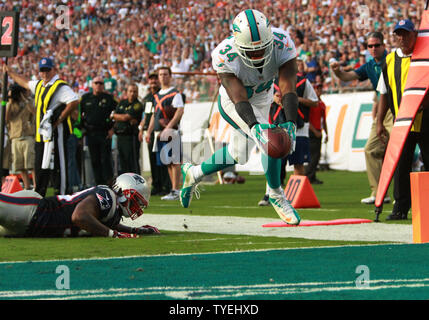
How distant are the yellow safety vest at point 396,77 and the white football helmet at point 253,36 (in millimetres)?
2062

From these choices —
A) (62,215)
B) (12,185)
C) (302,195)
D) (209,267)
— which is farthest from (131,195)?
(12,185)

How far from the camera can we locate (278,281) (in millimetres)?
4738

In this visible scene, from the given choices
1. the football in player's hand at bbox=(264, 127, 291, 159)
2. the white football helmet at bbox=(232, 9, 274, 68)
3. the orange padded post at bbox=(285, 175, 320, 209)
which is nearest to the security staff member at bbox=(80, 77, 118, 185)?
the orange padded post at bbox=(285, 175, 320, 209)

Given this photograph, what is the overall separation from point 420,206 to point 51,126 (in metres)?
6.45

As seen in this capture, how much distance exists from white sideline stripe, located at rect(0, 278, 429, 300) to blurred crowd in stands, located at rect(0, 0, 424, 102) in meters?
13.9

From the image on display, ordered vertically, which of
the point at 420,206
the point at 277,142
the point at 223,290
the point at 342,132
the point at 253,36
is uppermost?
the point at 253,36

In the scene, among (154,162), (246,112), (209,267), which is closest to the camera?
(209,267)

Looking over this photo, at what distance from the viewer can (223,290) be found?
175 inches

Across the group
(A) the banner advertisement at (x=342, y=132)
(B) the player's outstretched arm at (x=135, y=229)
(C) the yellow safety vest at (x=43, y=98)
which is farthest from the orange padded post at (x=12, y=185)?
(B) the player's outstretched arm at (x=135, y=229)

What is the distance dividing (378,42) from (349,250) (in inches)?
210

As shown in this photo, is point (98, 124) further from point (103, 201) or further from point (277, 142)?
point (277, 142)

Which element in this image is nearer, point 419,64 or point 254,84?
point 254,84
